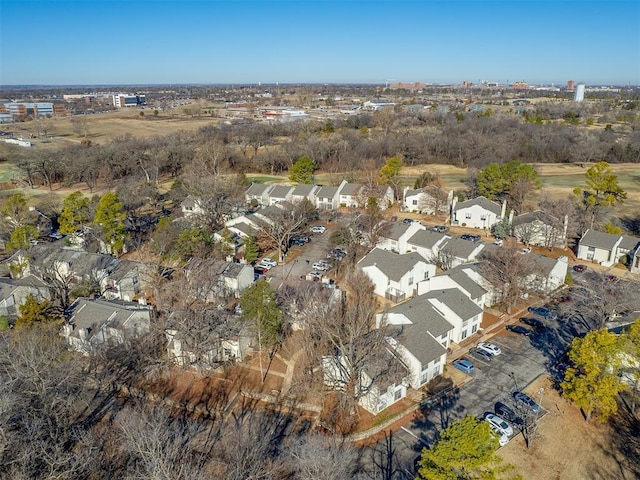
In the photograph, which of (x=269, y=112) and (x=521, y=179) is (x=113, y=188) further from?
(x=269, y=112)

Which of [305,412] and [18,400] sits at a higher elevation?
[18,400]

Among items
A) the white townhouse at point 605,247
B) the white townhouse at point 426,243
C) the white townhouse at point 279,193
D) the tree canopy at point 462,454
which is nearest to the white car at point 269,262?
the white townhouse at point 426,243

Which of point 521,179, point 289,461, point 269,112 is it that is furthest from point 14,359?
point 269,112

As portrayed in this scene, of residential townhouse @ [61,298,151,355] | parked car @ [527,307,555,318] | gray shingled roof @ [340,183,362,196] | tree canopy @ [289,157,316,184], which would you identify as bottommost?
parked car @ [527,307,555,318]

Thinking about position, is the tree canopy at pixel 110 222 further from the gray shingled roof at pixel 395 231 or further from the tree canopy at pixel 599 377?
the tree canopy at pixel 599 377

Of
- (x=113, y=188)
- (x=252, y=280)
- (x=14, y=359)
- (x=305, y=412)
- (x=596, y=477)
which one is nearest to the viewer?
(x=596, y=477)

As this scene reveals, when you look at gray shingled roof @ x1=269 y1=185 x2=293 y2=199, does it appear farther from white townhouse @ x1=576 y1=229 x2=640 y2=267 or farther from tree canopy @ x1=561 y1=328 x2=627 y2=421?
tree canopy @ x1=561 y1=328 x2=627 y2=421

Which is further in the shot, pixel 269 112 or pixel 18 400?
pixel 269 112

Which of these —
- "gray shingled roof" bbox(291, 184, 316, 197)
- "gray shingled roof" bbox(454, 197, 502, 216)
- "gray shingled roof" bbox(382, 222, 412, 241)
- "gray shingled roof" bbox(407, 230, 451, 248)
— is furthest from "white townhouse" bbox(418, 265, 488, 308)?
"gray shingled roof" bbox(291, 184, 316, 197)
